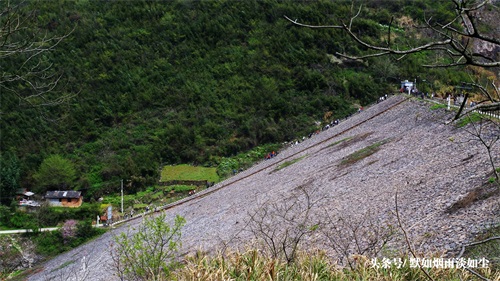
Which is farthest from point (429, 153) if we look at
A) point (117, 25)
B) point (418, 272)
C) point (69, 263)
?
point (117, 25)

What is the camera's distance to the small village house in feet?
111

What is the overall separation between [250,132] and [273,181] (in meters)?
17.3

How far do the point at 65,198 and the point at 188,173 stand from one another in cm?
802

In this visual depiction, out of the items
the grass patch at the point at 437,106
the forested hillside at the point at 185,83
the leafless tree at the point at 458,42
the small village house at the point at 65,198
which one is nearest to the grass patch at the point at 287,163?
the grass patch at the point at 437,106

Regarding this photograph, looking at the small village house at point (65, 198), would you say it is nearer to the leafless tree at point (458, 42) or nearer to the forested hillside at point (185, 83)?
the forested hillside at point (185, 83)

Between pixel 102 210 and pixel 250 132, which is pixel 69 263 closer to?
pixel 102 210

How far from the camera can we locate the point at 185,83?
1959 inches

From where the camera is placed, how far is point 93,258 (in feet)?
65.6

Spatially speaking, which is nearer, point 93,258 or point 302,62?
point 93,258

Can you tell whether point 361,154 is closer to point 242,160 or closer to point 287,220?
point 287,220

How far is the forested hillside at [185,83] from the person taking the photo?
39031mm

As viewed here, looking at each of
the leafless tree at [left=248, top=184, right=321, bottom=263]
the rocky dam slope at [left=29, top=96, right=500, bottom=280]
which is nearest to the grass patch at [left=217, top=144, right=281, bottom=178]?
the rocky dam slope at [left=29, top=96, right=500, bottom=280]

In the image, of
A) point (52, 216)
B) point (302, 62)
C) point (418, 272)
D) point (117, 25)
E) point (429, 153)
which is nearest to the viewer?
point (418, 272)

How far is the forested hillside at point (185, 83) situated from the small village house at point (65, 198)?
3.93 ft
